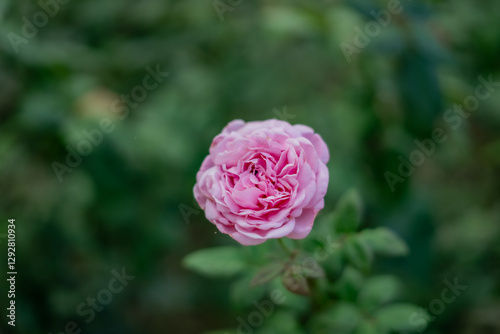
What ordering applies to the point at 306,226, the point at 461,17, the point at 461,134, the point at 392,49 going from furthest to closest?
the point at 461,17 < the point at 461,134 < the point at 392,49 < the point at 306,226

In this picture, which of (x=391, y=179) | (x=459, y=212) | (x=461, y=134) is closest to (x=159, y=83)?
(x=391, y=179)

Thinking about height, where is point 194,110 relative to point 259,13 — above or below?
below

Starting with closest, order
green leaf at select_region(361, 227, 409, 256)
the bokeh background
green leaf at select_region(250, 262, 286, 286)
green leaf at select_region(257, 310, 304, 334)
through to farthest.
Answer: green leaf at select_region(250, 262, 286, 286) → green leaf at select_region(361, 227, 409, 256) → green leaf at select_region(257, 310, 304, 334) → the bokeh background

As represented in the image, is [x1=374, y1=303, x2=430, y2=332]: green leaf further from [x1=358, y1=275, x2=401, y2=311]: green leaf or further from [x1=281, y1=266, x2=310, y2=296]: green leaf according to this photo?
[x1=281, y1=266, x2=310, y2=296]: green leaf

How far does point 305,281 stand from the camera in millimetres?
1399

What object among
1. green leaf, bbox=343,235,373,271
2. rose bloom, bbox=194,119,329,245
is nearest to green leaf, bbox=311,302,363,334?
green leaf, bbox=343,235,373,271

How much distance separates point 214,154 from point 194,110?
52.6 inches

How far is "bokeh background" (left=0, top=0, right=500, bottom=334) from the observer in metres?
2.14

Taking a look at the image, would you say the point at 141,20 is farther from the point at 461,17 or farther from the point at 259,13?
the point at 461,17

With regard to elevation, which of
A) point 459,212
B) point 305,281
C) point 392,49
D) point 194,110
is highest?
point 392,49

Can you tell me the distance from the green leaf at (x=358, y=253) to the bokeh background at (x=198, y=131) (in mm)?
774

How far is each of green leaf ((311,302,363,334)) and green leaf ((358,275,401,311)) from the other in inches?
1.7

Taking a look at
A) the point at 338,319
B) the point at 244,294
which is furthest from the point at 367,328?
the point at 244,294

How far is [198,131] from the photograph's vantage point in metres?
2.55
